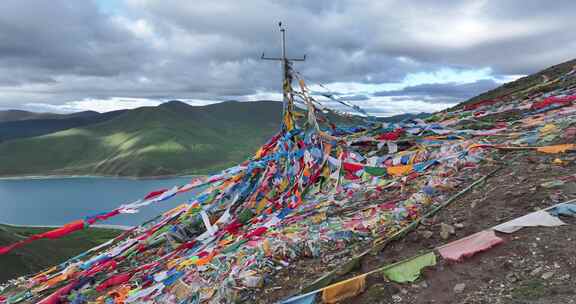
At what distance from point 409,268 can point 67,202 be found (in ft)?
537

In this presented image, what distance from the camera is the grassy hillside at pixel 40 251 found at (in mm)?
64438

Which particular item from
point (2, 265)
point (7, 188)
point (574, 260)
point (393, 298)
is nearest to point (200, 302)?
point (393, 298)

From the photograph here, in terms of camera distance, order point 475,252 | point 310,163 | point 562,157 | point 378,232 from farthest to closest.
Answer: point 310,163
point 562,157
point 378,232
point 475,252

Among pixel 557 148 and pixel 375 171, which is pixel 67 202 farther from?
pixel 557 148

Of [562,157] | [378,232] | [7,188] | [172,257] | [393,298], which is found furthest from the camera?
[7,188]

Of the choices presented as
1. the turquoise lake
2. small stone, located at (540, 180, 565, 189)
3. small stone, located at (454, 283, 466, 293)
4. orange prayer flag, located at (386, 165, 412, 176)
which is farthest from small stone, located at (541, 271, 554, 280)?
the turquoise lake

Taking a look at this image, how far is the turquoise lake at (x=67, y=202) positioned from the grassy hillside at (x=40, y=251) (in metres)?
11.9

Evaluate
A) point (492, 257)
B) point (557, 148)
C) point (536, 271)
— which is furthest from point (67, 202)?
point (536, 271)

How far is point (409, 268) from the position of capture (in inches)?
241

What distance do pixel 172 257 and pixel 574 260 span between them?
852 cm

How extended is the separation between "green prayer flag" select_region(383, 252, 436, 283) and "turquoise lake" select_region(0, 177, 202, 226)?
93.0 meters

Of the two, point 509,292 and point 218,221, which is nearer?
point 509,292

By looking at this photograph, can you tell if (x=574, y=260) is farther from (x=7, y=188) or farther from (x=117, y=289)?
(x=7, y=188)

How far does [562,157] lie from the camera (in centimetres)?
925
